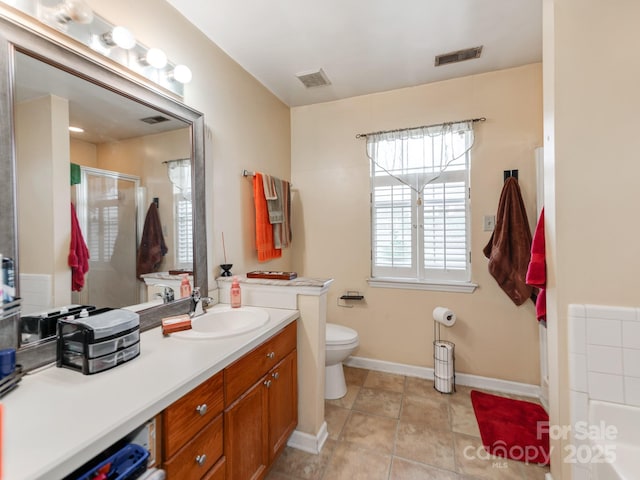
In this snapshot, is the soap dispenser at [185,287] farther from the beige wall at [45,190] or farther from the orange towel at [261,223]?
the orange towel at [261,223]

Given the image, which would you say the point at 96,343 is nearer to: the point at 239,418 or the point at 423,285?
the point at 239,418

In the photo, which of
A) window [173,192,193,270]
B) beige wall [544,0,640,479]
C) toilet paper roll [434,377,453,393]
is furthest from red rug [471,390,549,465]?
window [173,192,193,270]

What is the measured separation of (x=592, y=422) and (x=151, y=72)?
106 inches

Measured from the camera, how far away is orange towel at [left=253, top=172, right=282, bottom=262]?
2295 millimetres

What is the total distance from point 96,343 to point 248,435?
76 cm

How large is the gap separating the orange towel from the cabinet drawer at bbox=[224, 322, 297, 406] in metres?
0.83

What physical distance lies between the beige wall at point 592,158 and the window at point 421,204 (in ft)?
3.53

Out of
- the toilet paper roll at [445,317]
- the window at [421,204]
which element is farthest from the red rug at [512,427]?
the window at [421,204]

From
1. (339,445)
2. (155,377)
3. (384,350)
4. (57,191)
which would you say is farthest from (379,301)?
(57,191)

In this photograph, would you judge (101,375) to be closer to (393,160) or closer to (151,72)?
(151,72)

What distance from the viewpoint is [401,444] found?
1.76 meters

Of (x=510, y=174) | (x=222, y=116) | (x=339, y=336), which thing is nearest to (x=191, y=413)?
(x=339, y=336)

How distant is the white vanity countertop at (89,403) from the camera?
625mm

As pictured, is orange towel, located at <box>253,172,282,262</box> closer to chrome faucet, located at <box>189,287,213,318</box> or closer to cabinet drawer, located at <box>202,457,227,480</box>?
chrome faucet, located at <box>189,287,213,318</box>
